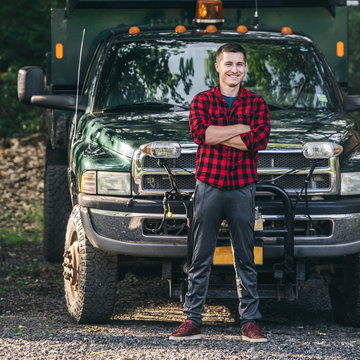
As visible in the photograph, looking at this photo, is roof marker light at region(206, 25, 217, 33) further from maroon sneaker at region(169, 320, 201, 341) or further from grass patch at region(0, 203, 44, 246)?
grass patch at region(0, 203, 44, 246)

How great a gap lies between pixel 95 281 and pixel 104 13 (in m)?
3.16

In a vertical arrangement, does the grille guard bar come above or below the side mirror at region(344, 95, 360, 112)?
below

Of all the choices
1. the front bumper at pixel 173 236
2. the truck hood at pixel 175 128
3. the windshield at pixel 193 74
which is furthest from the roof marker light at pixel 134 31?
the front bumper at pixel 173 236

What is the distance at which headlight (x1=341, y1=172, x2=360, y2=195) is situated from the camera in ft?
20.4

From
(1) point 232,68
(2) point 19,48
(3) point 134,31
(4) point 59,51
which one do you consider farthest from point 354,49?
(1) point 232,68

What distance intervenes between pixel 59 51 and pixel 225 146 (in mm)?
3467

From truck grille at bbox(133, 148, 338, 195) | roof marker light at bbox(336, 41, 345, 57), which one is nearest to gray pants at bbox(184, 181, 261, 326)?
truck grille at bbox(133, 148, 338, 195)

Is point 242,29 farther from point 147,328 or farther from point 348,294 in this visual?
point 147,328

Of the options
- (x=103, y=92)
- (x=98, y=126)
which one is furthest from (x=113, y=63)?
(x=98, y=126)

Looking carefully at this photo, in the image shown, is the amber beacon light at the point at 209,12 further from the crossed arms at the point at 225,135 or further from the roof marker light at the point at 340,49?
the crossed arms at the point at 225,135

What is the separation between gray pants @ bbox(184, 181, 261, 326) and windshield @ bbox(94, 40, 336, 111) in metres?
1.56

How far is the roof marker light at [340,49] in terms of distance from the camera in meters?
8.85

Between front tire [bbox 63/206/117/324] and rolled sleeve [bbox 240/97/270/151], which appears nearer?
rolled sleeve [bbox 240/97/270/151]

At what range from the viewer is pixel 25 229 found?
38.5 feet
